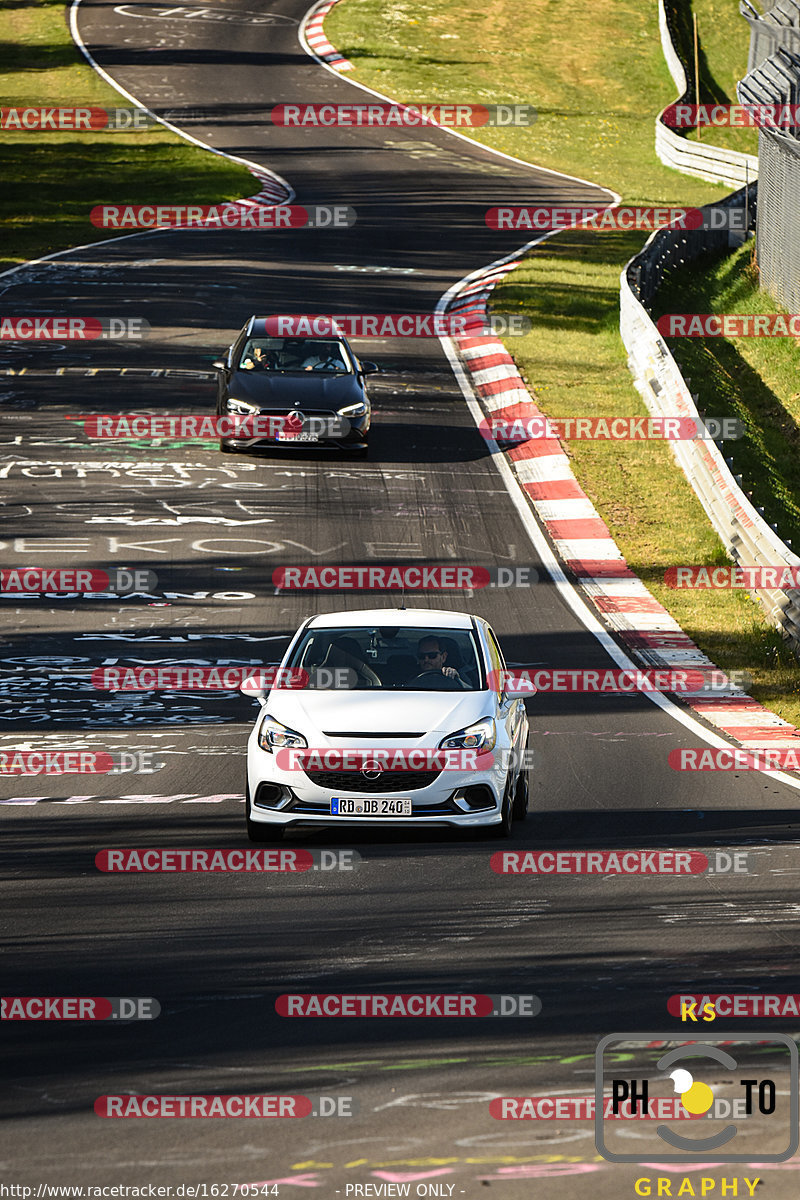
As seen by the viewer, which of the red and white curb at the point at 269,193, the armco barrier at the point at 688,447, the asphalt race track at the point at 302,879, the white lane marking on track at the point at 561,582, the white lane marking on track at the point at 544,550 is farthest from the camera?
the red and white curb at the point at 269,193

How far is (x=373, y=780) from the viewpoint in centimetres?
1034

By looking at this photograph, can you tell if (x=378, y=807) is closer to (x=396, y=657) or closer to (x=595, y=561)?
(x=396, y=657)

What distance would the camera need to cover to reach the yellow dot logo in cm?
632

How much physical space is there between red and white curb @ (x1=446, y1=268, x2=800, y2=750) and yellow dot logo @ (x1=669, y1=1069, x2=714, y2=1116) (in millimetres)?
7227

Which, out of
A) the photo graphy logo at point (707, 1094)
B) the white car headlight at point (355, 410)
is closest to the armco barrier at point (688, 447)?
the white car headlight at point (355, 410)

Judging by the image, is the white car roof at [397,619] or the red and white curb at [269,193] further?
the red and white curb at [269,193]

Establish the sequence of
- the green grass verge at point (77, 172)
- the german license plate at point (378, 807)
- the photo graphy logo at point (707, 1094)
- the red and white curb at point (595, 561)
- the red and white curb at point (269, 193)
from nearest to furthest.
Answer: the photo graphy logo at point (707, 1094)
the german license plate at point (378, 807)
the red and white curb at point (595, 561)
the green grass verge at point (77, 172)
the red and white curb at point (269, 193)

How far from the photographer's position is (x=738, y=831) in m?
11.0

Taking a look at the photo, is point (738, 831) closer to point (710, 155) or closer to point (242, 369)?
point (242, 369)

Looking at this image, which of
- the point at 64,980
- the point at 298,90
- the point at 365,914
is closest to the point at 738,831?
the point at 365,914

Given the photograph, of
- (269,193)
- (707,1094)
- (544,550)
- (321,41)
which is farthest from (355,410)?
(321,41)

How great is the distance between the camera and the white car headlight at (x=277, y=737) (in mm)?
10484

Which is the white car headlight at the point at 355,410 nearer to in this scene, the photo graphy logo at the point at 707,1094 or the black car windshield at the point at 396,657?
the black car windshield at the point at 396,657

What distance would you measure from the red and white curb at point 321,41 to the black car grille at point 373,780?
53.9 m
